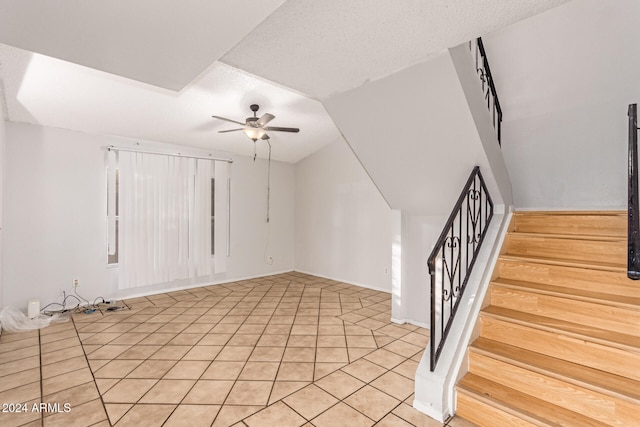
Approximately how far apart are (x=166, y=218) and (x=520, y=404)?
495 cm

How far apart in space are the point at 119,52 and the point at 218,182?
13.2 feet

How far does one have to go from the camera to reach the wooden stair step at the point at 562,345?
160cm

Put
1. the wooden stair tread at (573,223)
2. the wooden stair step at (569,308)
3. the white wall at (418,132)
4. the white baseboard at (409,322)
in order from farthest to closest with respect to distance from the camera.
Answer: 1. the white baseboard at (409,322)
2. the wooden stair tread at (573,223)
3. the white wall at (418,132)
4. the wooden stair step at (569,308)

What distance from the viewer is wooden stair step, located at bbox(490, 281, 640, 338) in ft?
5.73

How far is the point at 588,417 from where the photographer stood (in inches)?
60.4

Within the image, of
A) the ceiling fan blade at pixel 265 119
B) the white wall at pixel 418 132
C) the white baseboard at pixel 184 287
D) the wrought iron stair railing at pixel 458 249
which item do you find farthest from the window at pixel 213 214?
the wrought iron stair railing at pixel 458 249

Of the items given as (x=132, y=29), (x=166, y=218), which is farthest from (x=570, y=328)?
(x=166, y=218)

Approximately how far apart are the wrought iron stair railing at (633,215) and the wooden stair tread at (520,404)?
805 millimetres

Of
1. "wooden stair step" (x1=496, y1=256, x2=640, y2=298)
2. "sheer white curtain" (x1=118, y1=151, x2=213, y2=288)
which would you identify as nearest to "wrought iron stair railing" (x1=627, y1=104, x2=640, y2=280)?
"wooden stair step" (x1=496, y1=256, x2=640, y2=298)

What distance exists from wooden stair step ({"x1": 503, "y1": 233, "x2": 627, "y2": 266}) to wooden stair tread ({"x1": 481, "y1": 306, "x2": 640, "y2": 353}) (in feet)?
2.13

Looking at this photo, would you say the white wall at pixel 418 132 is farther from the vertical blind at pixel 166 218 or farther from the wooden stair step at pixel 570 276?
the vertical blind at pixel 166 218

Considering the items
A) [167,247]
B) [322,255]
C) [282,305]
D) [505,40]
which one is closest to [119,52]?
[282,305]

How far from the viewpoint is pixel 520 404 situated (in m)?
1.66

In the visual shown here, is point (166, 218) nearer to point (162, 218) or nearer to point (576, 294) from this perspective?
point (162, 218)
